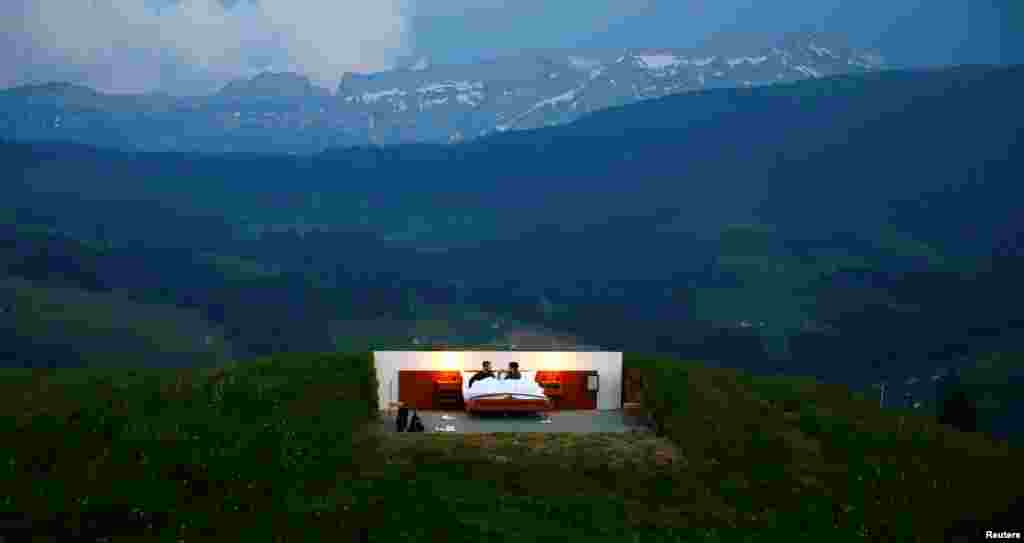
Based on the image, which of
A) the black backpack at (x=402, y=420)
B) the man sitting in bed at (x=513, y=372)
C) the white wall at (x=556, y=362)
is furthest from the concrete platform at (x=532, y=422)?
the man sitting in bed at (x=513, y=372)

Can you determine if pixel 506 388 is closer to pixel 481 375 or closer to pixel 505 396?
pixel 505 396

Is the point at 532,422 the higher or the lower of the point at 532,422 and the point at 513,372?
the lower

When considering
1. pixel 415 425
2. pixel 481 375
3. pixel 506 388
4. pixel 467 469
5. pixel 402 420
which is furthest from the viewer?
pixel 481 375

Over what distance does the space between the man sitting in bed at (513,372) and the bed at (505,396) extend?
16.3 inches

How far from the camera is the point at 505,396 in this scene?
16500 mm

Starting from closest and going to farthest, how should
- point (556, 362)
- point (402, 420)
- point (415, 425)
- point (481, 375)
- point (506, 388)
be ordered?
1. point (415, 425)
2. point (402, 420)
3. point (506, 388)
4. point (481, 375)
5. point (556, 362)

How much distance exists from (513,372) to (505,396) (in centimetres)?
121

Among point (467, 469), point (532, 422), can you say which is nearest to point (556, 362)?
point (532, 422)

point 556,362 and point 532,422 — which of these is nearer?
point 532,422

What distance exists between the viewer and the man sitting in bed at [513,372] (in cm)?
1762

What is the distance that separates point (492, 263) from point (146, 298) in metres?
70.4

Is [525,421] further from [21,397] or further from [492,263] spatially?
[492,263]

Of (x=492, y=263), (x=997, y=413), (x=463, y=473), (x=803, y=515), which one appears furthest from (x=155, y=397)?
(x=492, y=263)

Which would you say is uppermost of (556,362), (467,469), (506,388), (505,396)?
(556,362)
